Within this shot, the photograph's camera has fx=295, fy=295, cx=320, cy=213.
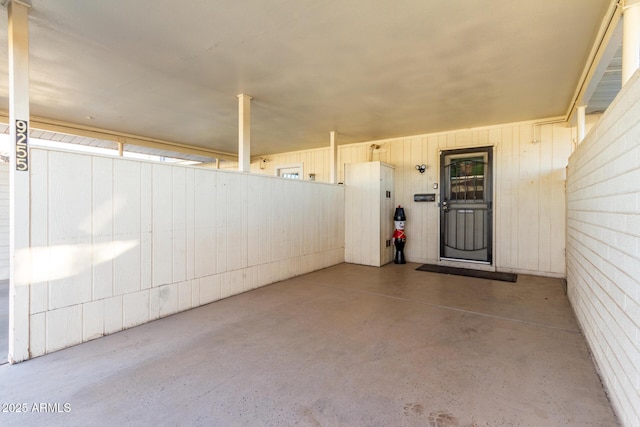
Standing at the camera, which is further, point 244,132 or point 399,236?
point 399,236

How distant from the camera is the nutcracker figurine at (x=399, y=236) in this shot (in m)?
6.07

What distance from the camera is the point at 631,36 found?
2029 mm

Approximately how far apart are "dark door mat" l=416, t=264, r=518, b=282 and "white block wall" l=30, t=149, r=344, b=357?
2832 mm

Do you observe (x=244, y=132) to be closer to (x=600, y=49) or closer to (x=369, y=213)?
(x=369, y=213)

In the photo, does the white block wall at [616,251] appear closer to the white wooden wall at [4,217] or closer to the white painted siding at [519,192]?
the white painted siding at [519,192]

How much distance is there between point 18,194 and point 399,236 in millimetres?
5524

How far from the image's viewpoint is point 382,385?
6.36 ft

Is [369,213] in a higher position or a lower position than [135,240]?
higher

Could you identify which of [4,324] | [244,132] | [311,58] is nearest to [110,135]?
[244,132]

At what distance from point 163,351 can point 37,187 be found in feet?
5.34

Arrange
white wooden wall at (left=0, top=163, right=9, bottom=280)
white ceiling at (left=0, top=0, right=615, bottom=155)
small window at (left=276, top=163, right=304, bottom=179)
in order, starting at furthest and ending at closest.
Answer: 1. small window at (left=276, top=163, right=304, bottom=179)
2. white wooden wall at (left=0, top=163, right=9, bottom=280)
3. white ceiling at (left=0, top=0, right=615, bottom=155)

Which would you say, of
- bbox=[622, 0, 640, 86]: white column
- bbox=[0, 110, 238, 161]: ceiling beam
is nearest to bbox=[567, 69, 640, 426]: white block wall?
bbox=[622, 0, 640, 86]: white column

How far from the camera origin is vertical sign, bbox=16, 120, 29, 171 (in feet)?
7.23

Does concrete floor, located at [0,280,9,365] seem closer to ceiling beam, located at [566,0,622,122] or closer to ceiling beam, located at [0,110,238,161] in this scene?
ceiling beam, located at [0,110,238,161]
